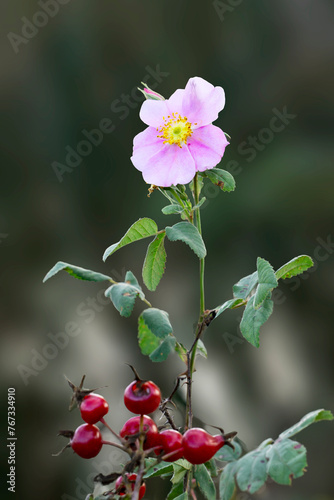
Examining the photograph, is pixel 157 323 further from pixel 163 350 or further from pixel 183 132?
pixel 183 132

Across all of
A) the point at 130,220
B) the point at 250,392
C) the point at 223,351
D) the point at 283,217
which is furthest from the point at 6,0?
the point at 250,392

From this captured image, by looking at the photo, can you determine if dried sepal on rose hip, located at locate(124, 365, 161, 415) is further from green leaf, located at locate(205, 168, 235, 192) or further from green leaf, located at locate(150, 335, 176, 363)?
green leaf, located at locate(205, 168, 235, 192)

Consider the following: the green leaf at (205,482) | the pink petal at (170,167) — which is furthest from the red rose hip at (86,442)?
the pink petal at (170,167)

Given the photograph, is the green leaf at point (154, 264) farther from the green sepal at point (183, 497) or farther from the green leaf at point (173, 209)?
the green sepal at point (183, 497)

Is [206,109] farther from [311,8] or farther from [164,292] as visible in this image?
[311,8]

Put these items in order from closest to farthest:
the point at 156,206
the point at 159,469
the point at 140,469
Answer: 1. the point at 140,469
2. the point at 159,469
3. the point at 156,206

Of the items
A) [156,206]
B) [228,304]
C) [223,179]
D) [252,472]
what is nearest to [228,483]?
[252,472]
